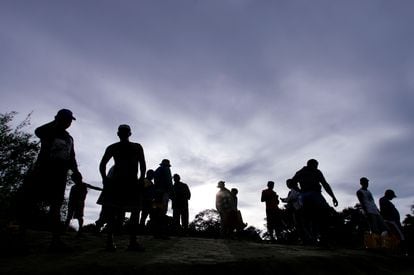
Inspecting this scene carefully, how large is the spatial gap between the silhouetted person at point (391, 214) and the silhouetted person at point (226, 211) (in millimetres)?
3927

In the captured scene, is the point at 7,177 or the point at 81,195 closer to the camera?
the point at 81,195

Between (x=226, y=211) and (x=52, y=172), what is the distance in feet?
19.5

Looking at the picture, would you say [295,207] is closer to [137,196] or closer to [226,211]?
[226,211]

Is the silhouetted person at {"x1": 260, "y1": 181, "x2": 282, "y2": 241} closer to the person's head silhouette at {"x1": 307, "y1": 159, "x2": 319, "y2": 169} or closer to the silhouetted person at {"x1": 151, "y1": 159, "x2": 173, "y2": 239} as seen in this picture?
the person's head silhouette at {"x1": 307, "y1": 159, "x2": 319, "y2": 169}

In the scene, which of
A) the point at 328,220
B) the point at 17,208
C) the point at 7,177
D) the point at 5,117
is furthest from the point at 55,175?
the point at 5,117

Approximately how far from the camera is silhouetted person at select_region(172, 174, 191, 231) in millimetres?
9531

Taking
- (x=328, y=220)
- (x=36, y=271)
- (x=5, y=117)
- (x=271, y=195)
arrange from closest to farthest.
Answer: (x=36, y=271)
(x=328, y=220)
(x=271, y=195)
(x=5, y=117)

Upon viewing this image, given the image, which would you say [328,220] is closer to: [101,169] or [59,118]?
[101,169]

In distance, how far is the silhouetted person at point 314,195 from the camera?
639 centimetres

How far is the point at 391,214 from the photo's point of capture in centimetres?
812

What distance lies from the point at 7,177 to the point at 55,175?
16227 mm

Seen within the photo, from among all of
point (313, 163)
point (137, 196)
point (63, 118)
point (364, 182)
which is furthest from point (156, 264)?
point (364, 182)

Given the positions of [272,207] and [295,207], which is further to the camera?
[272,207]

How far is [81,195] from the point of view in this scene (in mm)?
7582
